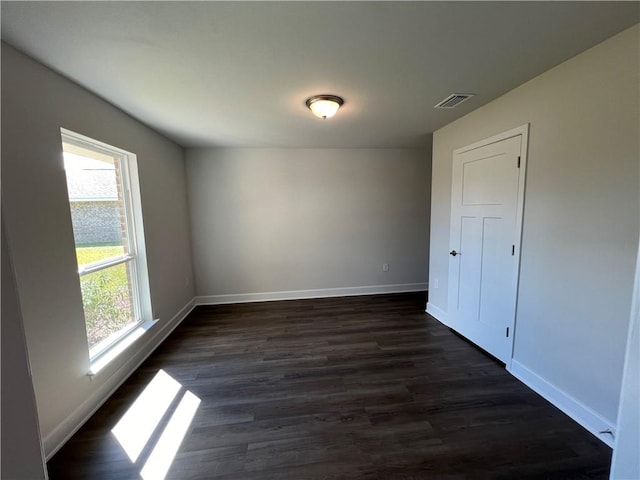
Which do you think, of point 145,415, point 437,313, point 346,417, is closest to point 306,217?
point 437,313

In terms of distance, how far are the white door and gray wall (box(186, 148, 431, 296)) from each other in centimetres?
138

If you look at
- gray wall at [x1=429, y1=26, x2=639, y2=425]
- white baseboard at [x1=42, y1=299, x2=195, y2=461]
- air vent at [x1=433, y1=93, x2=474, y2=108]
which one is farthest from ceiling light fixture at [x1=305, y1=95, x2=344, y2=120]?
white baseboard at [x1=42, y1=299, x2=195, y2=461]

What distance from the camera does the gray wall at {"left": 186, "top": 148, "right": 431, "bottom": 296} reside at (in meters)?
4.00

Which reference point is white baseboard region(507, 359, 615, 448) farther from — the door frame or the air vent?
the air vent

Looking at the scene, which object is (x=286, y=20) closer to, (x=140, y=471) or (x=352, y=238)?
(x=140, y=471)

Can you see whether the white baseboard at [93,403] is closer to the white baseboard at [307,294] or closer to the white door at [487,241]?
the white baseboard at [307,294]

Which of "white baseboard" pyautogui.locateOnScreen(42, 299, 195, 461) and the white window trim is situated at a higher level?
the white window trim

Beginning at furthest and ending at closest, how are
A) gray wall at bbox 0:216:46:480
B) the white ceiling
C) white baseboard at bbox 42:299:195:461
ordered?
white baseboard at bbox 42:299:195:461
the white ceiling
gray wall at bbox 0:216:46:480

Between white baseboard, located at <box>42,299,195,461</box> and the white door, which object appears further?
the white door

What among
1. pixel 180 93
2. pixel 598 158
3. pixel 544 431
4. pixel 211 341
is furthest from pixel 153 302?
pixel 598 158

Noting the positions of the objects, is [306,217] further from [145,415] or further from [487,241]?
[145,415]

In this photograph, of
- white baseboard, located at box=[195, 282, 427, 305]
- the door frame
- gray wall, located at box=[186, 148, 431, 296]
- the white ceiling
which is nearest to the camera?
the white ceiling

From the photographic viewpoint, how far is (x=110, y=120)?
7.36 ft

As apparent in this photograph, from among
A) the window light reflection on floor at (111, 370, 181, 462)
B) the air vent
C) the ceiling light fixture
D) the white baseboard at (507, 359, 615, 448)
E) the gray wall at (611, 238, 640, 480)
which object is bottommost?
the window light reflection on floor at (111, 370, 181, 462)
